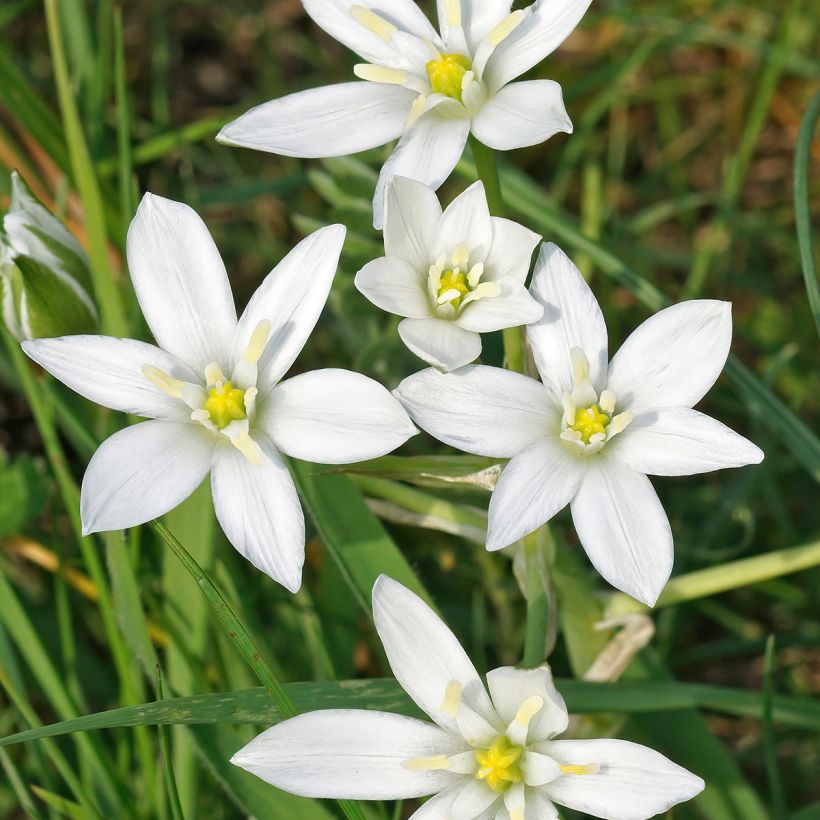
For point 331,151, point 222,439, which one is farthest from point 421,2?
point 222,439

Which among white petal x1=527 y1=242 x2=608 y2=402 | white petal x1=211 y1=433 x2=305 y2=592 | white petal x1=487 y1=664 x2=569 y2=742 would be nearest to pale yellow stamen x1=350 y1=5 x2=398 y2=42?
white petal x1=527 y1=242 x2=608 y2=402

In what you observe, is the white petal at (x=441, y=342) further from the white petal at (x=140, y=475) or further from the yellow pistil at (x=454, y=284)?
the white petal at (x=140, y=475)

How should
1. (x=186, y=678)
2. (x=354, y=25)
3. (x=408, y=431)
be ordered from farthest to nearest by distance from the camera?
(x=186, y=678), (x=354, y=25), (x=408, y=431)

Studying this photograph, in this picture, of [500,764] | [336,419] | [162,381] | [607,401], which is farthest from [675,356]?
[162,381]

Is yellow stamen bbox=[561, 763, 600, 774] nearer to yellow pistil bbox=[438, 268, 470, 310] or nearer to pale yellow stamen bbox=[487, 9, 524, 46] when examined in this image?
yellow pistil bbox=[438, 268, 470, 310]

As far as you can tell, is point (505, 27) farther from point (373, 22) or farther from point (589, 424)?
point (589, 424)

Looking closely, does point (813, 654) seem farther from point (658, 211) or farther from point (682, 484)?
point (658, 211)
